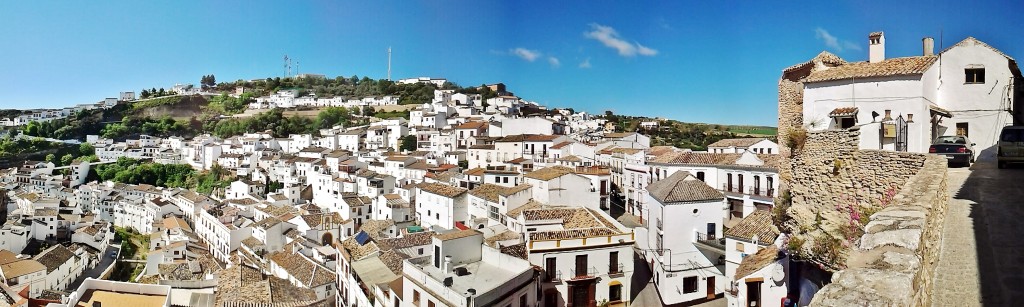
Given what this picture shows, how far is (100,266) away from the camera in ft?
74.7

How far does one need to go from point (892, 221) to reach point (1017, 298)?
1.59ft

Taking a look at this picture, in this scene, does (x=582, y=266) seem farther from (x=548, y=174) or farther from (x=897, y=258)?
(x=897, y=258)

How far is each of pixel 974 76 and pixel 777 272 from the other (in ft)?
10.7

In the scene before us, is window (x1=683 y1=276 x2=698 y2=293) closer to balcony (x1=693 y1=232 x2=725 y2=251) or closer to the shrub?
balcony (x1=693 y1=232 x2=725 y2=251)

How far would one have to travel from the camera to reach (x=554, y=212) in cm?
1232

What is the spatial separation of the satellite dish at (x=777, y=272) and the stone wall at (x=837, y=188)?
974mm

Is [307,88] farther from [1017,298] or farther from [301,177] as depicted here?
[1017,298]

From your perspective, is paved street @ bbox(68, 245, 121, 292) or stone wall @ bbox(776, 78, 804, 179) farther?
paved street @ bbox(68, 245, 121, 292)

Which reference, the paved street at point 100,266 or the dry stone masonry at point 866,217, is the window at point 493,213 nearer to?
the dry stone masonry at point 866,217

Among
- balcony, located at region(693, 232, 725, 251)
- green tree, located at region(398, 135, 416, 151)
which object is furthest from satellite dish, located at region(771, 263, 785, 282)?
green tree, located at region(398, 135, 416, 151)

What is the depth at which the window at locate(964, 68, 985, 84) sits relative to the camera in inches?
255

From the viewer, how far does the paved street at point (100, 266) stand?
21450mm

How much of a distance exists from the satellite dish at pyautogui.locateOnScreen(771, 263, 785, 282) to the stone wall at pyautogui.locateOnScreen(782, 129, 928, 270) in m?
0.97

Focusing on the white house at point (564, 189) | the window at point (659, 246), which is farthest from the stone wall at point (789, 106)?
the white house at point (564, 189)
